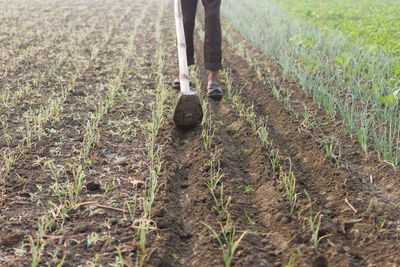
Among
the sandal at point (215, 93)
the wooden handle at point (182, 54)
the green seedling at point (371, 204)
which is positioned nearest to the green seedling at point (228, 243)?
the green seedling at point (371, 204)

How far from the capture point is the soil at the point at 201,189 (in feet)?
5.75

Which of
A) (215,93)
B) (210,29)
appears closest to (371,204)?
(215,93)

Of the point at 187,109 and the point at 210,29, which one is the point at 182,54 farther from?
the point at 187,109

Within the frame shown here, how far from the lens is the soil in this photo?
A: 175cm

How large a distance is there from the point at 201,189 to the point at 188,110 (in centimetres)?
81

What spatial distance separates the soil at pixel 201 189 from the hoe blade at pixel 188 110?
0.25 ft

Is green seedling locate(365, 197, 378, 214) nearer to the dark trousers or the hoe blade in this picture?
the hoe blade

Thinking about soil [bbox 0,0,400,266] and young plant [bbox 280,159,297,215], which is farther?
young plant [bbox 280,159,297,215]

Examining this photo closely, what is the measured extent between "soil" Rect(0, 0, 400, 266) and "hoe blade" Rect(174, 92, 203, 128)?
8cm

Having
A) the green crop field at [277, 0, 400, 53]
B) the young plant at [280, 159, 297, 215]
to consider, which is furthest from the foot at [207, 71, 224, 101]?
the green crop field at [277, 0, 400, 53]

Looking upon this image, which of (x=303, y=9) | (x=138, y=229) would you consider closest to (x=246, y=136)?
(x=138, y=229)

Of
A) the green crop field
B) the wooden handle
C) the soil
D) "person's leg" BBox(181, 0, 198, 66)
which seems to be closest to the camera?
the soil

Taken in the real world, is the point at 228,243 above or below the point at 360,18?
above

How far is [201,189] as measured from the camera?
2.26m
